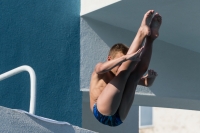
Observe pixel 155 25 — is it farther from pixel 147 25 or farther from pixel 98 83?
pixel 98 83

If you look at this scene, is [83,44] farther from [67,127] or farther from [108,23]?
[67,127]

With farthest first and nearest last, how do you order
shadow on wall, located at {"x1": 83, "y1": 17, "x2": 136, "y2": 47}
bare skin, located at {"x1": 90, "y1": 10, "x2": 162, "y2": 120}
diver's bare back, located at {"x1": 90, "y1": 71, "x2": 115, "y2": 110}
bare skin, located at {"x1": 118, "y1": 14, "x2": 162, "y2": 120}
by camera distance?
shadow on wall, located at {"x1": 83, "y1": 17, "x2": 136, "y2": 47}, diver's bare back, located at {"x1": 90, "y1": 71, "x2": 115, "y2": 110}, bare skin, located at {"x1": 118, "y1": 14, "x2": 162, "y2": 120}, bare skin, located at {"x1": 90, "y1": 10, "x2": 162, "y2": 120}

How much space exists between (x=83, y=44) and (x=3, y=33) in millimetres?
1521

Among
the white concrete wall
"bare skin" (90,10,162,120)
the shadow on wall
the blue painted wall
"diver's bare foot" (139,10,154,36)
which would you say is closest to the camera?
"bare skin" (90,10,162,120)

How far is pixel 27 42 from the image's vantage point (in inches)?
298

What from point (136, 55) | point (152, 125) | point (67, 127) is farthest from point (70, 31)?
point (152, 125)

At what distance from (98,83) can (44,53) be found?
1952 millimetres

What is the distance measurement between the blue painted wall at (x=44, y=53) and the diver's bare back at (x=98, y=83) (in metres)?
1.67

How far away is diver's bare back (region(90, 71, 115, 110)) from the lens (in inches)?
236

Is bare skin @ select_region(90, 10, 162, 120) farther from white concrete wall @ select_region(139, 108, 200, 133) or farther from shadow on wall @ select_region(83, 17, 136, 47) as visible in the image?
white concrete wall @ select_region(139, 108, 200, 133)

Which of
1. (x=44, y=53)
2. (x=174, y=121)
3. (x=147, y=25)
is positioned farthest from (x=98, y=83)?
(x=174, y=121)

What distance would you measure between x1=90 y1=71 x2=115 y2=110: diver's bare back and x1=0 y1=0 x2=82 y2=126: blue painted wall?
5.48ft

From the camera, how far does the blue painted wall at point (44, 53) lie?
7.33 metres

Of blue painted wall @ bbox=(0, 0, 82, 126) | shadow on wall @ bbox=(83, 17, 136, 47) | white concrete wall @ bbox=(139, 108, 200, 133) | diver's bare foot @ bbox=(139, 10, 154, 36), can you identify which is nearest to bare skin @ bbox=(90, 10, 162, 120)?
diver's bare foot @ bbox=(139, 10, 154, 36)
